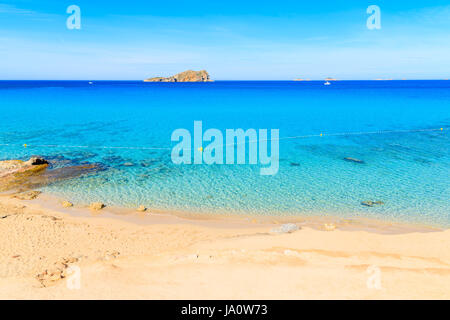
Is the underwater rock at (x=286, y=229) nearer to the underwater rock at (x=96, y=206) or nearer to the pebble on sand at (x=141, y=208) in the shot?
the pebble on sand at (x=141, y=208)

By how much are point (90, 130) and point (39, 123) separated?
413 inches

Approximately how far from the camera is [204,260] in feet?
36.2

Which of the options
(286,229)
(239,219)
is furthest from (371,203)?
(239,219)

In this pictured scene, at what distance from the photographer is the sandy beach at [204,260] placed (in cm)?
909

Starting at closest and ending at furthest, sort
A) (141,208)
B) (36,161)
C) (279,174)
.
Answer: (141,208) → (279,174) → (36,161)

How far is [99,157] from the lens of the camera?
2592 cm

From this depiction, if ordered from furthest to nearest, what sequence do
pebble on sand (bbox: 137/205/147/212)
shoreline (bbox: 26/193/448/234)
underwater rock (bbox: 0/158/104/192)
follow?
1. underwater rock (bbox: 0/158/104/192)
2. pebble on sand (bbox: 137/205/147/212)
3. shoreline (bbox: 26/193/448/234)

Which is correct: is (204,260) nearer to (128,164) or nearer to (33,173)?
(128,164)

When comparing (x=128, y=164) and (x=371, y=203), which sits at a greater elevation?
(x=128, y=164)

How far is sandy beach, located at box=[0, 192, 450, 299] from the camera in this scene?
29.8ft

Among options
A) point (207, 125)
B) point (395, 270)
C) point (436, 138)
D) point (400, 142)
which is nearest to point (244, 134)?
point (207, 125)

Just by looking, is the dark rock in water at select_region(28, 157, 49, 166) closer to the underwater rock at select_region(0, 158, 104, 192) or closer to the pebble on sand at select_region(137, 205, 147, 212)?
the underwater rock at select_region(0, 158, 104, 192)

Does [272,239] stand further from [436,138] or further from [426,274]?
[436,138]

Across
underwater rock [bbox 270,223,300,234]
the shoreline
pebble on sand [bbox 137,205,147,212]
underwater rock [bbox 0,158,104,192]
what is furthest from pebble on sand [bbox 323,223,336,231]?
underwater rock [bbox 0,158,104,192]
